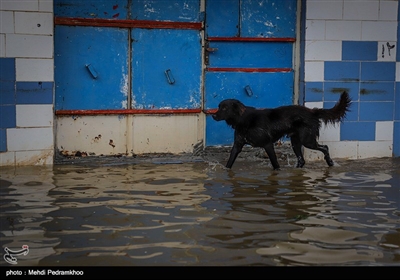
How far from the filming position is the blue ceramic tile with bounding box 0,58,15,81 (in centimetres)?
738

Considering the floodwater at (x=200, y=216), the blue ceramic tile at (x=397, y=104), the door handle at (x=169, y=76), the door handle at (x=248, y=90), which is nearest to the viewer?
the floodwater at (x=200, y=216)

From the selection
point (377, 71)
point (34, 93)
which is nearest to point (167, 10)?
point (34, 93)

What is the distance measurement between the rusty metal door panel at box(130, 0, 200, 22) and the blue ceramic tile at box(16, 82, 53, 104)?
139 centimetres

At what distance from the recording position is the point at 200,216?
5.09m

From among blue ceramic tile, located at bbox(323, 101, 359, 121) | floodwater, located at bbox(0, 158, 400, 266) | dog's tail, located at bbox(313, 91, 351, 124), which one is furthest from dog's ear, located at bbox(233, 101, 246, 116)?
blue ceramic tile, located at bbox(323, 101, 359, 121)

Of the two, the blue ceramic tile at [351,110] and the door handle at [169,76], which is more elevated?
the door handle at [169,76]

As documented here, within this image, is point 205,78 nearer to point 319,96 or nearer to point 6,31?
point 319,96

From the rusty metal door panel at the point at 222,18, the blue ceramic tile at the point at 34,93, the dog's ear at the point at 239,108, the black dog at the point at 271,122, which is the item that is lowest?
the black dog at the point at 271,122

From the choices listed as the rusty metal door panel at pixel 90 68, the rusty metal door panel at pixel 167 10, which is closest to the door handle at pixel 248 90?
the rusty metal door panel at pixel 167 10

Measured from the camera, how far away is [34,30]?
24.5ft

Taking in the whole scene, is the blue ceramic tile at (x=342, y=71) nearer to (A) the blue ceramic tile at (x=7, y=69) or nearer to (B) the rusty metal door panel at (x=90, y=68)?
(B) the rusty metal door panel at (x=90, y=68)

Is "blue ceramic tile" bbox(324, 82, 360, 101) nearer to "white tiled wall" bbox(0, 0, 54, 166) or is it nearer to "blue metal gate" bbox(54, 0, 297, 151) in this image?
Result: "blue metal gate" bbox(54, 0, 297, 151)

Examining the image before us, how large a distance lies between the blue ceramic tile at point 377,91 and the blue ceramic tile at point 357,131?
336 millimetres

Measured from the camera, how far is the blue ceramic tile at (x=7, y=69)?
738 centimetres
